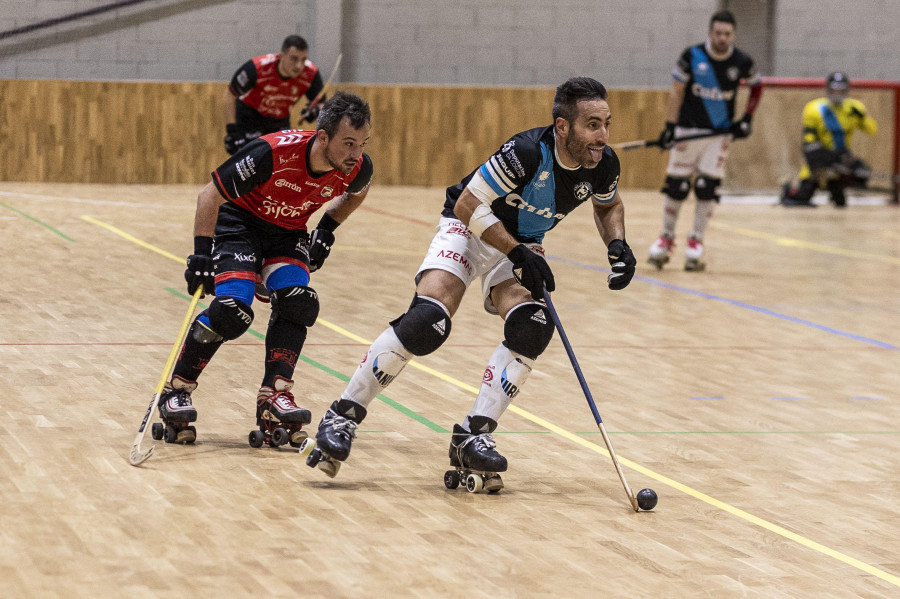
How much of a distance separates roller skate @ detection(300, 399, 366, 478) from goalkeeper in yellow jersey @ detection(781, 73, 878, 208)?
43.7ft

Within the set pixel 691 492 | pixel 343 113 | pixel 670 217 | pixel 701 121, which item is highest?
pixel 701 121

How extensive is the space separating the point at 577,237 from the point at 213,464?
8752 mm

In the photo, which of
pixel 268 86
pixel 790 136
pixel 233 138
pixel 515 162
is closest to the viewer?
pixel 515 162

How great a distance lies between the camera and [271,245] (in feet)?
17.1

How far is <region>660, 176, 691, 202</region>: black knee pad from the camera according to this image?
11.1 metres

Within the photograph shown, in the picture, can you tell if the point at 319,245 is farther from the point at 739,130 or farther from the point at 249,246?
the point at 739,130

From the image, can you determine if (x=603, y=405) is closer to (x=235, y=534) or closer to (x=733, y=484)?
(x=733, y=484)

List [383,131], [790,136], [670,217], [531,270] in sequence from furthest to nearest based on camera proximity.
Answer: [790,136] < [383,131] < [670,217] < [531,270]

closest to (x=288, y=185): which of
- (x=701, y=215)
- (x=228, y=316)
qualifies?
(x=228, y=316)

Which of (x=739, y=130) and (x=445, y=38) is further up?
(x=445, y=38)

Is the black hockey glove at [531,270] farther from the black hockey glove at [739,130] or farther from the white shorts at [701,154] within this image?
the black hockey glove at [739,130]

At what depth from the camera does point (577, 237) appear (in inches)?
516

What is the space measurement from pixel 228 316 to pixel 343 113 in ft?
2.91

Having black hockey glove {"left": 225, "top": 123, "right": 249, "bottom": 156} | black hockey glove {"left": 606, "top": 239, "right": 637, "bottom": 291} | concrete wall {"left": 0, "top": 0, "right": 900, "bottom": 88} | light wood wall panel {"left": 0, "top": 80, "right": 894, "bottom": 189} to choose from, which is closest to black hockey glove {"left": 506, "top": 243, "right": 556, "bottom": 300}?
black hockey glove {"left": 606, "top": 239, "right": 637, "bottom": 291}
